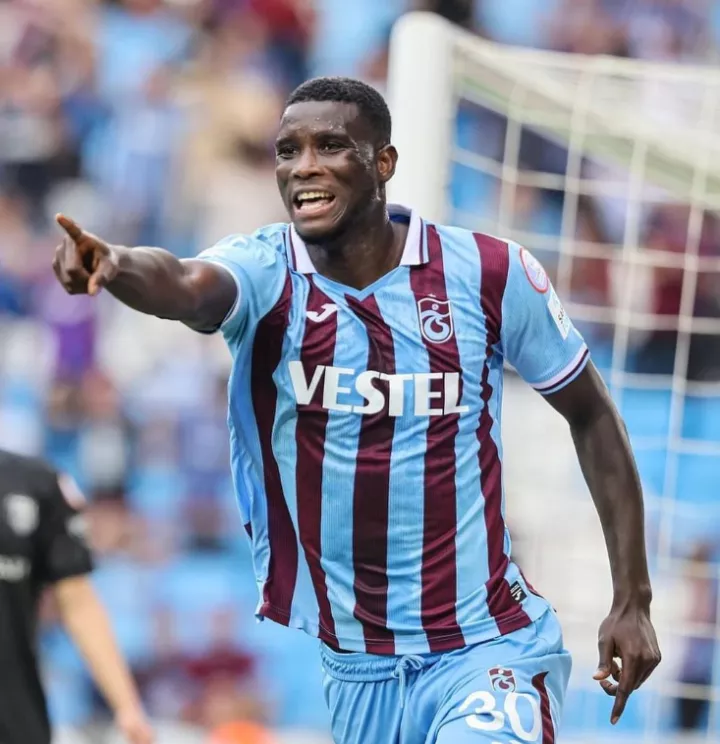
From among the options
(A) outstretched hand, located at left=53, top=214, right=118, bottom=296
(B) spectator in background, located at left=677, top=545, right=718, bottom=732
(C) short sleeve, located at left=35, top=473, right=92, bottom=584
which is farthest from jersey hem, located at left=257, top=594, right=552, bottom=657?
(B) spectator in background, located at left=677, top=545, right=718, bottom=732

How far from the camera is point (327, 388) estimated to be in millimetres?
3242

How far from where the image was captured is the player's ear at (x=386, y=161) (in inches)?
130

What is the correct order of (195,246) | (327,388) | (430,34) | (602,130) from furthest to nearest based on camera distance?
(195,246) < (602,130) < (430,34) < (327,388)

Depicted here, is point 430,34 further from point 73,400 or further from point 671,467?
point 73,400

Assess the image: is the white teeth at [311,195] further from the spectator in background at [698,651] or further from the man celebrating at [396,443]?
the spectator in background at [698,651]

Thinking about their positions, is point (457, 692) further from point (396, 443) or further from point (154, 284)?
point (154, 284)

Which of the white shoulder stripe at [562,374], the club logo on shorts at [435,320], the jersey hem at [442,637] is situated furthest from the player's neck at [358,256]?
the jersey hem at [442,637]

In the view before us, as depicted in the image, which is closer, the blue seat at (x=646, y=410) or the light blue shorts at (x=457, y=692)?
the light blue shorts at (x=457, y=692)

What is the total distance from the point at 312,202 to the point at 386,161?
283mm

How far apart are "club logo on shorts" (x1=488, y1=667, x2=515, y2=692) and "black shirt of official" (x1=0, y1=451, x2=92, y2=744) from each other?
4.16 feet

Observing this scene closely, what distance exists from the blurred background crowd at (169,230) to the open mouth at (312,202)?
4008 millimetres

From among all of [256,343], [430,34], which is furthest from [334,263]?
[430,34]

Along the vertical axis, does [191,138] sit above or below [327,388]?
above

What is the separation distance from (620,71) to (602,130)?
571 mm
